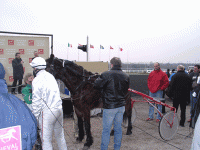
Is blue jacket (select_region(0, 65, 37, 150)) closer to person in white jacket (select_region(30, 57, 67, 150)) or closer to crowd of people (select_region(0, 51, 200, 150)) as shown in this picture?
crowd of people (select_region(0, 51, 200, 150))

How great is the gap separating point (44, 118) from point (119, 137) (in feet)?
5.17

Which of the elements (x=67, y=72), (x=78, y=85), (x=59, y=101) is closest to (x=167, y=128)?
(x=78, y=85)

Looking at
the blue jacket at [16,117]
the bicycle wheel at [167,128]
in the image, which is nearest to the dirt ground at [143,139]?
the bicycle wheel at [167,128]

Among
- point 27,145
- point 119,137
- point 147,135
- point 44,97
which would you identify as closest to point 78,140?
point 119,137

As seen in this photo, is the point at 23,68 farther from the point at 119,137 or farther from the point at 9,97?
the point at 9,97

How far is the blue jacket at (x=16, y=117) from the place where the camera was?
4.85ft

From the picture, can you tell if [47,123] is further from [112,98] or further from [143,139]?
[143,139]

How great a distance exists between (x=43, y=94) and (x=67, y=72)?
1.76m

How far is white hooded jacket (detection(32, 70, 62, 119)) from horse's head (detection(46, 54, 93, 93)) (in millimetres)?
1508

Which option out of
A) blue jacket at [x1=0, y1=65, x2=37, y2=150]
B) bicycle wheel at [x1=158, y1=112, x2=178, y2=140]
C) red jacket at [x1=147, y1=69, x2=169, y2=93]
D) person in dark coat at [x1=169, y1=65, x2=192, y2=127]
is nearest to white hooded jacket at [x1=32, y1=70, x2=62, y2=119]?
blue jacket at [x1=0, y1=65, x2=37, y2=150]

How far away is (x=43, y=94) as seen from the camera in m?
2.68

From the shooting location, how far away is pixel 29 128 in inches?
64.8

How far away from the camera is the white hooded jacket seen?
2.65m

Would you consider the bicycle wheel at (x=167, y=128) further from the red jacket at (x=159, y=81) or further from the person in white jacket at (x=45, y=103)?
the person in white jacket at (x=45, y=103)
